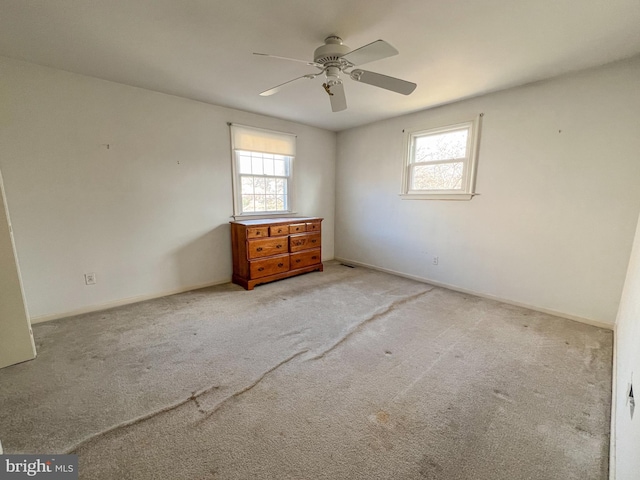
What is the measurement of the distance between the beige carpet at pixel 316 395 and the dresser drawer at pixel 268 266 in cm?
91

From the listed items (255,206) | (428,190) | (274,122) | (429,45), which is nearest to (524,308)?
(428,190)

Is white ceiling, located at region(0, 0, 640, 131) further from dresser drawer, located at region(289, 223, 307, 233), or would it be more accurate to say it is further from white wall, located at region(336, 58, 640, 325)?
dresser drawer, located at region(289, 223, 307, 233)

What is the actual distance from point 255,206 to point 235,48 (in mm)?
2254

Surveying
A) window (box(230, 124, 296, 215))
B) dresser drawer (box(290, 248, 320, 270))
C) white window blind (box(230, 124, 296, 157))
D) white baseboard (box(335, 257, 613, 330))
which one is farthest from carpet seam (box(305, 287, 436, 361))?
white window blind (box(230, 124, 296, 157))

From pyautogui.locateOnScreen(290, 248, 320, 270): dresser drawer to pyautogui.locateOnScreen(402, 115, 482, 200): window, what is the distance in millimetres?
1705

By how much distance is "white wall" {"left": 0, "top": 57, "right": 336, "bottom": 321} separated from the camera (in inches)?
95.4

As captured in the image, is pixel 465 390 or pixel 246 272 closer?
pixel 465 390

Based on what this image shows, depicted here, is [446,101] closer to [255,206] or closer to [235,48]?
[235,48]

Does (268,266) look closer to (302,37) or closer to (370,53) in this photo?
(302,37)

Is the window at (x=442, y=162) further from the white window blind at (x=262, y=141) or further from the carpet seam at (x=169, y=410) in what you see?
the carpet seam at (x=169, y=410)

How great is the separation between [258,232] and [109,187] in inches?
66.8

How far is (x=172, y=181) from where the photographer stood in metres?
3.24

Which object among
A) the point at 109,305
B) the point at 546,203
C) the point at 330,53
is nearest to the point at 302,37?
the point at 330,53

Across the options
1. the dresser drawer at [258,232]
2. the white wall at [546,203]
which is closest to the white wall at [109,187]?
the dresser drawer at [258,232]
